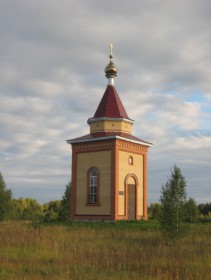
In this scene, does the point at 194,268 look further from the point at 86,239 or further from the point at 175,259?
the point at 86,239

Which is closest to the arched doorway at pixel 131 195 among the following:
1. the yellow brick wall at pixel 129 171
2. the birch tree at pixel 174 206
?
the yellow brick wall at pixel 129 171

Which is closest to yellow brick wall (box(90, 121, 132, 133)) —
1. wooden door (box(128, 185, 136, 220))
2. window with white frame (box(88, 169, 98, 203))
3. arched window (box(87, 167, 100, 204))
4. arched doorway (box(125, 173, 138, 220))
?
arched window (box(87, 167, 100, 204))

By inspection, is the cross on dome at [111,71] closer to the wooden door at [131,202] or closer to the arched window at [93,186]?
the arched window at [93,186]

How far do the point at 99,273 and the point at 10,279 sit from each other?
1916 mm

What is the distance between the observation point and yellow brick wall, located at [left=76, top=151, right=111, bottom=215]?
84.6ft

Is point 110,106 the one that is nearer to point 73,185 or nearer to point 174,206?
point 73,185

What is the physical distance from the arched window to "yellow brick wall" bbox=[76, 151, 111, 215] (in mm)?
284

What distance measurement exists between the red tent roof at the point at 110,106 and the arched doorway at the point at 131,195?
14.3ft

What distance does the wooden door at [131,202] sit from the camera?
26855 mm

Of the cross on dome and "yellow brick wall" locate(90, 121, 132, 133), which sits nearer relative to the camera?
"yellow brick wall" locate(90, 121, 132, 133)

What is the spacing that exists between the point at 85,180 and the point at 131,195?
337 cm

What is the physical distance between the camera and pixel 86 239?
1564 centimetres

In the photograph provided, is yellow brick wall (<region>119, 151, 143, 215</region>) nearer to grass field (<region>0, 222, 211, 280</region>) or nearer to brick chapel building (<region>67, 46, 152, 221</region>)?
brick chapel building (<region>67, 46, 152, 221</region>)

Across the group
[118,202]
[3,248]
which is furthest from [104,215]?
[3,248]
